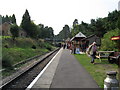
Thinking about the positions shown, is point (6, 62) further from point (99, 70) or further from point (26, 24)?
point (26, 24)

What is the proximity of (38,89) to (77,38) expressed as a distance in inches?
1139

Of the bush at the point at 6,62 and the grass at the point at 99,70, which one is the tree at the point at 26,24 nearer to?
the bush at the point at 6,62

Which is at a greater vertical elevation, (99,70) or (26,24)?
(26,24)

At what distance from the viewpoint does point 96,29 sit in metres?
67.3

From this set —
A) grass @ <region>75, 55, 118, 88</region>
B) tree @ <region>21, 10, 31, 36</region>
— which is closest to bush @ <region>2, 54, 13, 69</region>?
grass @ <region>75, 55, 118, 88</region>

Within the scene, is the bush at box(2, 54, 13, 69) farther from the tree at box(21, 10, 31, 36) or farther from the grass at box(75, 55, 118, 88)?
the tree at box(21, 10, 31, 36)

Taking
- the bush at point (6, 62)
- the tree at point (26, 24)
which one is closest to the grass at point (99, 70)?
the bush at point (6, 62)

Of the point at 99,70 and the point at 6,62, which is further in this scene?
the point at 6,62

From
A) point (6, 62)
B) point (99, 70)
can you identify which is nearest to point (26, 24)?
point (6, 62)

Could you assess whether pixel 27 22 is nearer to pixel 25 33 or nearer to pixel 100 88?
pixel 25 33

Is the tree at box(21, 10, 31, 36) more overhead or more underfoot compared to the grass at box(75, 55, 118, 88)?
more overhead

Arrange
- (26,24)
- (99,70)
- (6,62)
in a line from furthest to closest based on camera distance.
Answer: (26,24), (6,62), (99,70)

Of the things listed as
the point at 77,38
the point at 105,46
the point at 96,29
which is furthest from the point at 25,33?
the point at 105,46

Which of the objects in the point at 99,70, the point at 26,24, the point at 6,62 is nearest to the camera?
the point at 99,70
